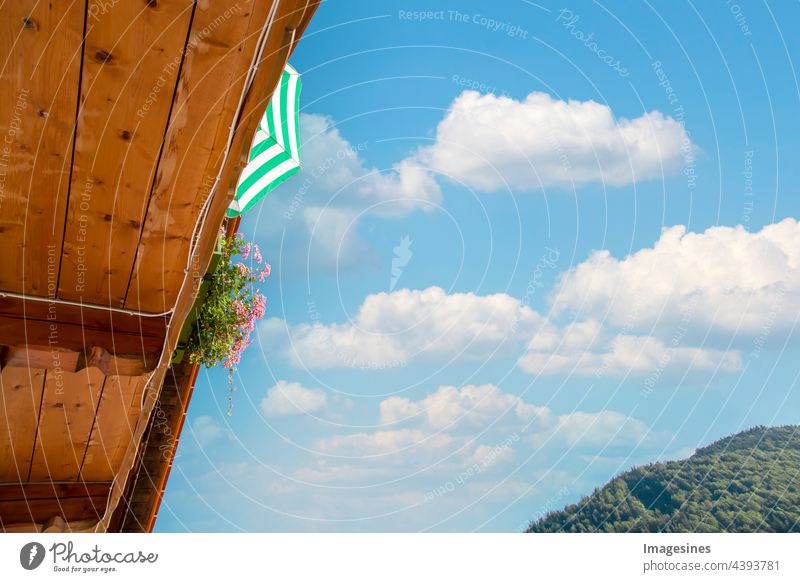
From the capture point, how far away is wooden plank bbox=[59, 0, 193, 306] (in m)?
2.60

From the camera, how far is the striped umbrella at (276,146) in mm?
6918

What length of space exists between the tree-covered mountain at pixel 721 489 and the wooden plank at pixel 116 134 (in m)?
6.45

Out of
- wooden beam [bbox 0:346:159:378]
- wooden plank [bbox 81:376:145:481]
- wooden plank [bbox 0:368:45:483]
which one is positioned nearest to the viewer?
wooden beam [bbox 0:346:159:378]

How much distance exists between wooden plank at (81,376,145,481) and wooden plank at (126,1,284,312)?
101 centimetres

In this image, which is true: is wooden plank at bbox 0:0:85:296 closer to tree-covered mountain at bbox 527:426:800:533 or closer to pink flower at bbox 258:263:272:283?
pink flower at bbox 258:263:272:283

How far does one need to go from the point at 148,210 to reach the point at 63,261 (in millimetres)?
517

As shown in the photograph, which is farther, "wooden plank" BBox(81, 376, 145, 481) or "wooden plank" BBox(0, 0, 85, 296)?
"wooden plank" BBox(81, 376, 145, 481)

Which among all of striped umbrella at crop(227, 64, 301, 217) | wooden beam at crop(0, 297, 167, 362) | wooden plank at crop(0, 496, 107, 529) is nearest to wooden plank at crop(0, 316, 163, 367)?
wooden beam at crop(0, 297, 167, 362)

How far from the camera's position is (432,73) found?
7016 millimetres
